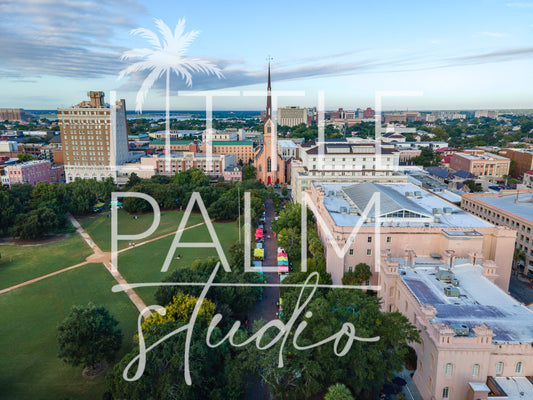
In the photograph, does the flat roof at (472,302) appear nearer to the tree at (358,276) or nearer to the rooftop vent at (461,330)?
the rooftop vent at (461,330)

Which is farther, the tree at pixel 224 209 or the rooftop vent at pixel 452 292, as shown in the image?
the tree at pixel 224 209

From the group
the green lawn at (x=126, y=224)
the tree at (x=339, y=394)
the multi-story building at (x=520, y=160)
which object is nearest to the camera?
the tree at (x=339, y=394)

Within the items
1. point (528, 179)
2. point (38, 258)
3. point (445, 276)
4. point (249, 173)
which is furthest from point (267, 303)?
point (528, 179)

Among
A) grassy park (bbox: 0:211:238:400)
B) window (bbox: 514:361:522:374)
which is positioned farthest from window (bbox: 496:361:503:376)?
grassy park (bbox: 0:211:238:400)

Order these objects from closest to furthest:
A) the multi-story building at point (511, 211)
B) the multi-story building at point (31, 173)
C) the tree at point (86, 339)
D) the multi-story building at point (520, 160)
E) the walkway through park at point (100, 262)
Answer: the tree at point (86, 339)
the walkway through park at point (100, 262)
the multi-story building at point (511, 211)
the multi-story building at point (31, 173)
the multi-story building at point (520, 160)

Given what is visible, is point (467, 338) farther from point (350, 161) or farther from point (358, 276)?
point (350, 161)

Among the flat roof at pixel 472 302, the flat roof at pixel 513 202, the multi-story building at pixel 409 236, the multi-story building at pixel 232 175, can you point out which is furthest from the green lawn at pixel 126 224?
the flat roof at pixel 513 202
